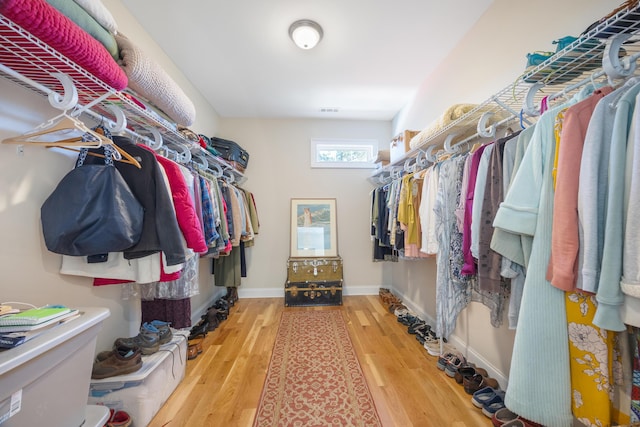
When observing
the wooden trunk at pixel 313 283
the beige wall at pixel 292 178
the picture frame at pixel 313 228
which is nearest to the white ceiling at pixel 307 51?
the beige wall at pixel 292 178

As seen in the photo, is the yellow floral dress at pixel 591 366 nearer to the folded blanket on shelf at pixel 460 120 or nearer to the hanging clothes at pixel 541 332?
the hanging clothes at pixel 541 332

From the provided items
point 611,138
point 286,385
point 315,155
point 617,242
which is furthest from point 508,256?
point 315,155

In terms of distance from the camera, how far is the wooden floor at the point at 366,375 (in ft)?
4.32

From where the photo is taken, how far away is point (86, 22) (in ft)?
2.89

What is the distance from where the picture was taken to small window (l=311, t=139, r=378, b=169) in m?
3.45

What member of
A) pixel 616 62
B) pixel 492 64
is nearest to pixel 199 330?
pixel 616 62

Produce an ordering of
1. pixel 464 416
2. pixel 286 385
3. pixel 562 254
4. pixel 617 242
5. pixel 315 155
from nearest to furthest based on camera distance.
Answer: pixel 617 242 < pixel 562 254 < pixel 464 416 < pixel 286 385 < pixel 315 155

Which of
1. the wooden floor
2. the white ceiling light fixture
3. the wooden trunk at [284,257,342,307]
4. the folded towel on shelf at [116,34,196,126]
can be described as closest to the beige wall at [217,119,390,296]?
the wooden trunk at [284,257,342,307]

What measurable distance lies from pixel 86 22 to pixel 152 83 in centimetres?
34

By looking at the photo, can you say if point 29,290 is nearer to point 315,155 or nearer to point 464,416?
point 464,416

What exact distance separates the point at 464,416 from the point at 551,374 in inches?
31.8

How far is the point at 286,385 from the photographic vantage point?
1565 mm

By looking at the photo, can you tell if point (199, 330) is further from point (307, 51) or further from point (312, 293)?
point (307, 51)

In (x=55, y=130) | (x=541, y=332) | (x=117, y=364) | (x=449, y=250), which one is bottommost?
(x=117, y=364)
